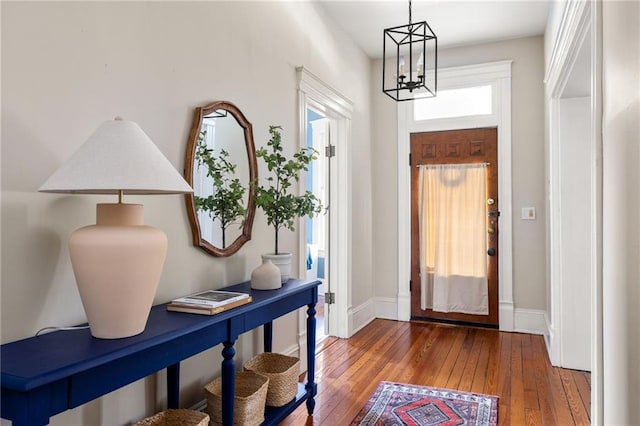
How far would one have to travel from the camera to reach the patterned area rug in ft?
7.66

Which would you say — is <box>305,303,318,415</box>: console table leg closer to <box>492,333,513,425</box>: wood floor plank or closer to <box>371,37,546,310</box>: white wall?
<box>492,333,513,425</box>: wood floor plank

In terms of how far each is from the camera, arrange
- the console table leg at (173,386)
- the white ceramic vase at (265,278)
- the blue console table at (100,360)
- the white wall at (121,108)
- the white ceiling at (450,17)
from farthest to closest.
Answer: the white ceiling at (450,17)
the white ceramic vase at (265,278)
the console table leg at (173,386)
the white wall at (121,108)
the blue console table at (100,360)

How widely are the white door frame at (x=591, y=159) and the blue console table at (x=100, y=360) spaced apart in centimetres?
136

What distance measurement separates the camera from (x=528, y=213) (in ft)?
13.4

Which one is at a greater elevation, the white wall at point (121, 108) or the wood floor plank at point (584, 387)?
the white wall at point (121, 108)

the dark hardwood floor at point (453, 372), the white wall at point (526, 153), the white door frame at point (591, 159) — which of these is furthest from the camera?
the white wall at point (526, 153)

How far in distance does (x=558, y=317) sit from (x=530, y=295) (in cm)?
→ 97

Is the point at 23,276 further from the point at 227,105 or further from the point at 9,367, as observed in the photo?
the point at 227,105

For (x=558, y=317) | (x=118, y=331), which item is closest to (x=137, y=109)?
(x=118, y=331)

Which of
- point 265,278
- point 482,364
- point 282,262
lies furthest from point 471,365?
point 265,278

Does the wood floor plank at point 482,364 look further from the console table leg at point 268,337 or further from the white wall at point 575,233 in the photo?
the console table leg at point 268,337

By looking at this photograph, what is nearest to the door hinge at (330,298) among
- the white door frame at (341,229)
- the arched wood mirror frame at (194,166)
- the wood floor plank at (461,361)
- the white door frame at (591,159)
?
the white door frame at (341,229)

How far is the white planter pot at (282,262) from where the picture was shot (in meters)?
2.36

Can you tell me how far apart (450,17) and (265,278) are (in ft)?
9.44
